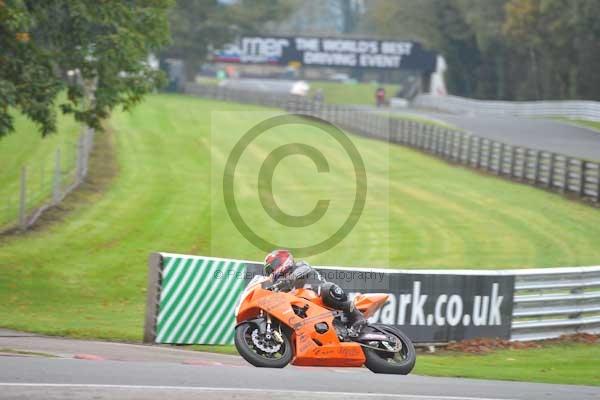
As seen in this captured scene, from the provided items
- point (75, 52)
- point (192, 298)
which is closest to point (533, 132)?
point (75, 52)

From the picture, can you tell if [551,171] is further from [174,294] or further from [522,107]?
[522,107]

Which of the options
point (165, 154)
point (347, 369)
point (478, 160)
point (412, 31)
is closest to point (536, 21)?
point (412, 31)

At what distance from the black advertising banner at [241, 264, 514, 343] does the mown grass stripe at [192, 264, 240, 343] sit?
0.40 m

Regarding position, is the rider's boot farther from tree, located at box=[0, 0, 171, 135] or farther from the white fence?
the white fence

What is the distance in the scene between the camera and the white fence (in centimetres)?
6700

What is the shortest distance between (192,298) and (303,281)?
305 cm

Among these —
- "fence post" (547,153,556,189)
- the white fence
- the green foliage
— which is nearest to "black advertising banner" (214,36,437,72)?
the white fence

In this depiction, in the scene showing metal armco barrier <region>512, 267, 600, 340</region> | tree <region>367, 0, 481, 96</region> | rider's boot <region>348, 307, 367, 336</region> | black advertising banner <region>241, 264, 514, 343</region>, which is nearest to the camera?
rider's boot <region>348, 307, 367, 336</region>

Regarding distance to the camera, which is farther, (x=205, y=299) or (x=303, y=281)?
(x=205, y=299)

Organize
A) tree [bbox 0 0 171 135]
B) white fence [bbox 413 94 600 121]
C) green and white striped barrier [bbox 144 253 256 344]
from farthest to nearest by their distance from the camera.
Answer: white fence [bbox 413 94 600 121] → tree [bbox 0 0 171 135] → green and white striped barrier [bbox 144 253 256 344]

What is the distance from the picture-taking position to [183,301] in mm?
14367

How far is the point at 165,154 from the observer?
44.4 meters

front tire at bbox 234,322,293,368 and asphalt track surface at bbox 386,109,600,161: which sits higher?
front tire at bbox 234,322,293,368

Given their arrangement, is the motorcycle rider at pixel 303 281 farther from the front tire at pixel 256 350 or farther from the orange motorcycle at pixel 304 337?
the front tire at pixel 256 350
